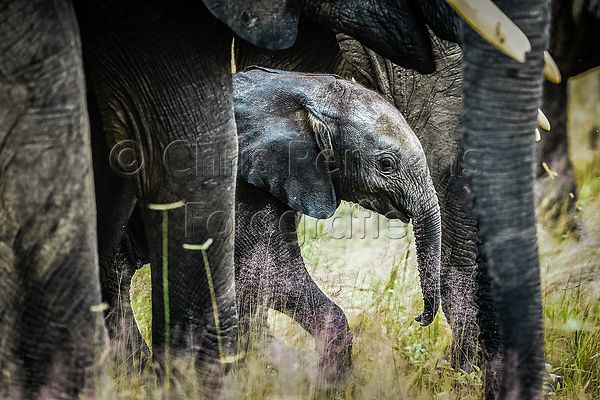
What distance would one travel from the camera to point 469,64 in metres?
3.08

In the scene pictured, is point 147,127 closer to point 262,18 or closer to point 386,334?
point 262,18

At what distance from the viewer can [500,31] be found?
9.71ft

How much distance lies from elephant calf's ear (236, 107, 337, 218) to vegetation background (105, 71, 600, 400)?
457mm

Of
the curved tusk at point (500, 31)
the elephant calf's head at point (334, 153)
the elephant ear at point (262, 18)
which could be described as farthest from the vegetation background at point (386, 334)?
the curved tusk at point (500, 31)

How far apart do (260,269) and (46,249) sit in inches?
76.2

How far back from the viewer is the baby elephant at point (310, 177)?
4.84m

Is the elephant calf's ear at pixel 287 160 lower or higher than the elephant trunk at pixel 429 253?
higher

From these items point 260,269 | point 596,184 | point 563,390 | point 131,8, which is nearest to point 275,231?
point 260,269

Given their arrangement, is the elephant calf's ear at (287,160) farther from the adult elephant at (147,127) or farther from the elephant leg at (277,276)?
the adult elephant at (147,127)

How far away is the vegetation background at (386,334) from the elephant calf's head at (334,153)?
0.33 metres

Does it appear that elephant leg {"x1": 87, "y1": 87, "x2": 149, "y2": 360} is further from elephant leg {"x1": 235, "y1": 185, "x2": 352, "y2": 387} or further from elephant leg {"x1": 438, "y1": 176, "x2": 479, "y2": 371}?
elephant leg {"x1": 438, "y1": 176, "x2": 479, "y2": 371}

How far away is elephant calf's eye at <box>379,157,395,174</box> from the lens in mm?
4867

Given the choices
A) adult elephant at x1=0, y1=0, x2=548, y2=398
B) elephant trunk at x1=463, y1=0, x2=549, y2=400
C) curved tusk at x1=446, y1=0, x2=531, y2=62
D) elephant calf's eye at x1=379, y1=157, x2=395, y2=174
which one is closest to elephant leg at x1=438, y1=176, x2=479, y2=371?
elephant calf's eye at x1=379, y1=157, x2=395, y2=174

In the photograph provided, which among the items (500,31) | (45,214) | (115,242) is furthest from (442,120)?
(45,214)
